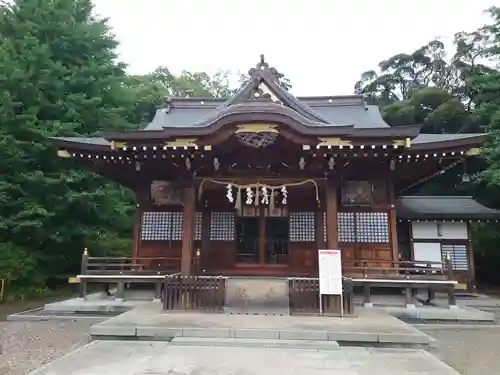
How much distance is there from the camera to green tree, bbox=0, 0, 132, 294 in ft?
43.8

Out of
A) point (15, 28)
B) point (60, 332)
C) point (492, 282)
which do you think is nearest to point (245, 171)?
point (60, 332)

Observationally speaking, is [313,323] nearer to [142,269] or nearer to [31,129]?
[142,269]

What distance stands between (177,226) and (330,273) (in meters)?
5.21

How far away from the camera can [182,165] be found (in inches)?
388

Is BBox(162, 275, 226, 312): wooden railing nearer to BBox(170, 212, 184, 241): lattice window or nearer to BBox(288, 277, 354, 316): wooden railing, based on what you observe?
BBox(288, 277, 354, 316): wooden railing

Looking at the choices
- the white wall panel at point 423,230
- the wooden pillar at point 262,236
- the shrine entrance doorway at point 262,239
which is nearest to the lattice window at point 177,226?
the shrine entrance doorway at point 262,239

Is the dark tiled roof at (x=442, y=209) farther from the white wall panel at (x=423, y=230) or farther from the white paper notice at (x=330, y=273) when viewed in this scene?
the white paper notice at (x=330, y=273)

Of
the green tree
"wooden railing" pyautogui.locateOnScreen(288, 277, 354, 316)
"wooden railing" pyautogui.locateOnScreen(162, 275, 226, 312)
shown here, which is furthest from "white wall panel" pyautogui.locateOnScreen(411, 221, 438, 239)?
the green tree

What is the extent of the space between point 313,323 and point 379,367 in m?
2.12

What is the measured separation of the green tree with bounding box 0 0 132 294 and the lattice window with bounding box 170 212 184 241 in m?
4.44

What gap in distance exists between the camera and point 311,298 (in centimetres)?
832

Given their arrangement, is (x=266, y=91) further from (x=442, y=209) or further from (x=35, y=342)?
(x=35, y=342)

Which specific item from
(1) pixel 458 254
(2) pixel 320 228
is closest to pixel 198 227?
(2) pixel 320 228

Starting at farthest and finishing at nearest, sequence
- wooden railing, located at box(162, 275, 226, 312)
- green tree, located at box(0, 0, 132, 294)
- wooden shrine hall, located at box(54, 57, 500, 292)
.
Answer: green tree, located at box(0, 0, 132, 294), wooden shrine hall, located at box(54, 57, 500, 292), wooden railing, located at box(162, 275, 226, 312)
